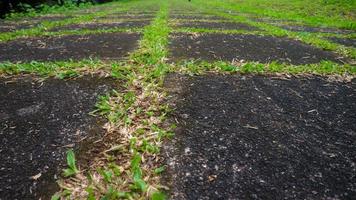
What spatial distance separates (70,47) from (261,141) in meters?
2.71

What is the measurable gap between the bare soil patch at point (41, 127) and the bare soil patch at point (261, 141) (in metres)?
0.51

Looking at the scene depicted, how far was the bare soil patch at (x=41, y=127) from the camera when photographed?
1.13 meters

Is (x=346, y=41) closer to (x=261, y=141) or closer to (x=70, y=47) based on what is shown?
(x=261, y=141)

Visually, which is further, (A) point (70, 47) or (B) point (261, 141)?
(A) point (70, 47)

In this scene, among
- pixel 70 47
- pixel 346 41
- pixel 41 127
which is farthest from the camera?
pixel 346 41

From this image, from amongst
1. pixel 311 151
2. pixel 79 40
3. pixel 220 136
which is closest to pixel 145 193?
pixel 220 136

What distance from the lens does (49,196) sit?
106 centimetres

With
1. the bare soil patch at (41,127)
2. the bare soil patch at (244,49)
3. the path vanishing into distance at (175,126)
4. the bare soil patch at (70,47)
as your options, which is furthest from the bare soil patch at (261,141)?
the bare soil patch at (70,47)

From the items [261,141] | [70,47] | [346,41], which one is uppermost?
[70,47]

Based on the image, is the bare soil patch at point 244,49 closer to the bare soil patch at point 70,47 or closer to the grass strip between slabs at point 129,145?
the bare soil patch at point 70,47

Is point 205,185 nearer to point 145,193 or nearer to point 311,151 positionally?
point 145,193

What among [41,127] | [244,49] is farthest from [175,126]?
[244,49]

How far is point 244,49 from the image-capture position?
3.37 metres

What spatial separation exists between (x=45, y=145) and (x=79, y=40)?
2649mm
